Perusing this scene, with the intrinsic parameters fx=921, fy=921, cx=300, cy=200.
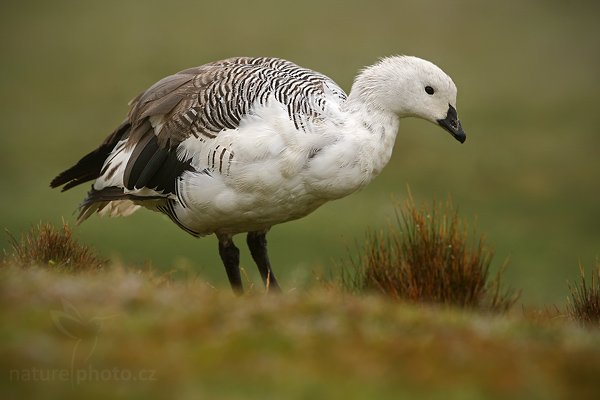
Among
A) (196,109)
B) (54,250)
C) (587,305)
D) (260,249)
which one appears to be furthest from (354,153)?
(54,250)

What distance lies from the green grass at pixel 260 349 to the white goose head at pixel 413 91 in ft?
8.82

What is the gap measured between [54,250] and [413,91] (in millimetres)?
3949

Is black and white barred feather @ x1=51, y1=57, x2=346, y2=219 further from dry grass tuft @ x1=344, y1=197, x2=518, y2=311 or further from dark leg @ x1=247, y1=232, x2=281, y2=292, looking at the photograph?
dry grass tuft @ x1=344, y1=197, x2=518, y2=311

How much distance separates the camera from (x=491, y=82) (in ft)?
88.0

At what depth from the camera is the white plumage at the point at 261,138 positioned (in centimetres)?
866

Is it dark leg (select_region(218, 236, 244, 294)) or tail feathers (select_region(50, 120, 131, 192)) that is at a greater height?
tail feathers (select_region(50, 120, 131, 192))

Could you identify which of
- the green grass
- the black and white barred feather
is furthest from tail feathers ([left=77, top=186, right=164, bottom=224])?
the green grass

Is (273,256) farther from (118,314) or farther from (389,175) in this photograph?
(118,314)

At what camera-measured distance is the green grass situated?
5.16m

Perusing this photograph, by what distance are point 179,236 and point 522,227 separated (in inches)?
303

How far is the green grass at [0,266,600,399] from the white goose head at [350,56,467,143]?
8.82ft

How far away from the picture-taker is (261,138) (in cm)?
866

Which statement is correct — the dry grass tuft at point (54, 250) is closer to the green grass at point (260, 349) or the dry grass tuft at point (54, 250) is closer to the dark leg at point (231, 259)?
the dark leg at point (231, 259)

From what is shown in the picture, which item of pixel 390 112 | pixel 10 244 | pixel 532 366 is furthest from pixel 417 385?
pixel 10 244
